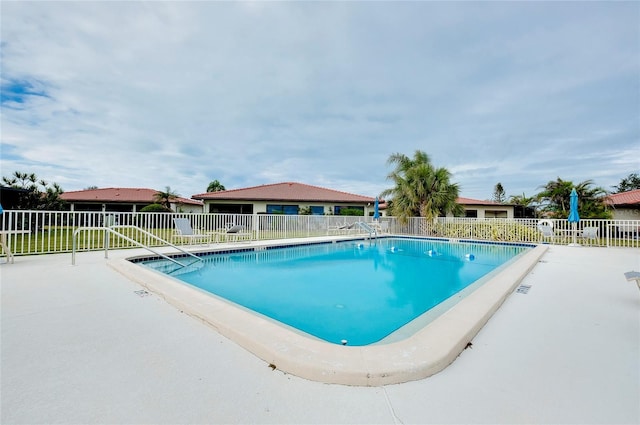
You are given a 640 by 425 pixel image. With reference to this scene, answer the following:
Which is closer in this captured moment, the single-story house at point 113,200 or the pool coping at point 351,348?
the pool coping at point 351,348

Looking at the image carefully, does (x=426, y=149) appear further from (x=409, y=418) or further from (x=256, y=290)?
(x=409, y=418)

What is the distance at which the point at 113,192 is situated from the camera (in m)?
33.6

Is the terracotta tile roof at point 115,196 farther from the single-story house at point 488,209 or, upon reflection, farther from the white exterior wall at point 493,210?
Result: the white exterior wall at point 493,210

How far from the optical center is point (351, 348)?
7.75 ft

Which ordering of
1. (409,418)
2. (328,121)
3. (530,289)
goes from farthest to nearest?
1. (328,121)
2. (530,289)
3. (409,418)

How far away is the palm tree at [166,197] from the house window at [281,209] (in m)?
11.7

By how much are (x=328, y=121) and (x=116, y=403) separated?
19.6m

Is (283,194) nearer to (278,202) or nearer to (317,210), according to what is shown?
(278,202)

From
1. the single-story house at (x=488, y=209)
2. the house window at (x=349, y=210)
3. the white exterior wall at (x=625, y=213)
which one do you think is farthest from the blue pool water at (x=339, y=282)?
the single-story house at (x=488, y=209)

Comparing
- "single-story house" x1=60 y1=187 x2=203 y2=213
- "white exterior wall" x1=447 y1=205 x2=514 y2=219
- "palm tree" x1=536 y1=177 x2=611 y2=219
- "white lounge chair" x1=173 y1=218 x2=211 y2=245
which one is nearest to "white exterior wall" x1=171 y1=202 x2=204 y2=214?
"single-story house" x1=60 y1=187 x2=203 y2=213

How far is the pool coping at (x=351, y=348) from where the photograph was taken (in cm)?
199

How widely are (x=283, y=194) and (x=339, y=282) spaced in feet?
66.2

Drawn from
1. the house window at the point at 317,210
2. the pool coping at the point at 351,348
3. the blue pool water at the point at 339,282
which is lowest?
the blue pool water at the point at 339,282

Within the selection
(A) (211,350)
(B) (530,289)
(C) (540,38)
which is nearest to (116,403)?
(A) (211,350)
